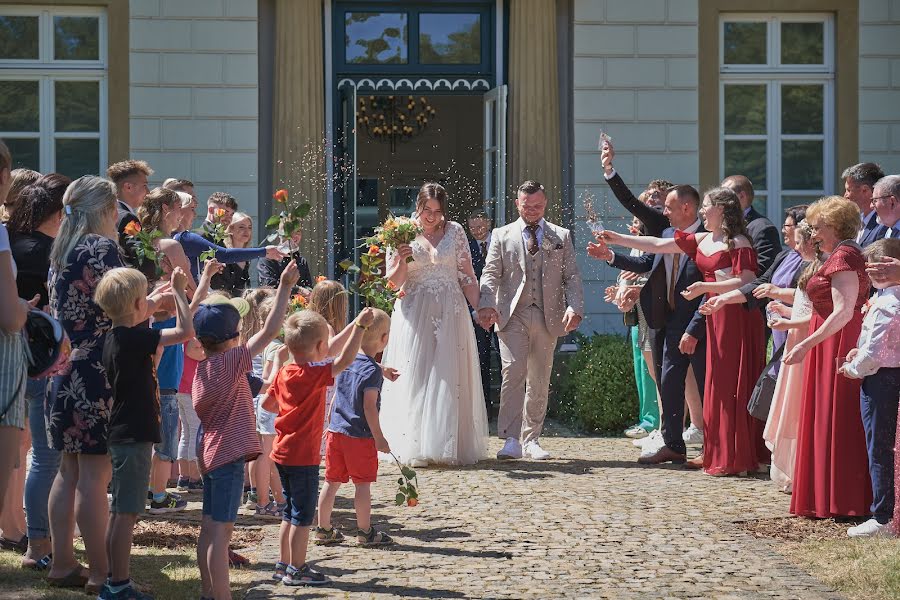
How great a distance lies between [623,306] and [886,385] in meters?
3.64

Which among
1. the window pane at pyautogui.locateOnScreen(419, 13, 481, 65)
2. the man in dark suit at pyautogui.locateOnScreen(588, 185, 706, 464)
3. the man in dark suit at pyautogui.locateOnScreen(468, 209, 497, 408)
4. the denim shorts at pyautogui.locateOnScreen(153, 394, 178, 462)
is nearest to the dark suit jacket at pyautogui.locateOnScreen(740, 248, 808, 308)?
the man in dark suit at pyautogui.locateOnScreen(588, 185, 706, 464)

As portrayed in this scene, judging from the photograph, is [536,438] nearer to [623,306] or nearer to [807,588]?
[623,306]

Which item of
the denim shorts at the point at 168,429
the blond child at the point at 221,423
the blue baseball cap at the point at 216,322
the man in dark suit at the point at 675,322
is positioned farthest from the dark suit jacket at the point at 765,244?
the blue baseball cap at the point at 216,322

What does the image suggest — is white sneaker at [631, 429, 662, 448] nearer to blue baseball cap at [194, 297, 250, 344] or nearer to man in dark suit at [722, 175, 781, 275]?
man in dark suit at [722, 175, 781, 275]

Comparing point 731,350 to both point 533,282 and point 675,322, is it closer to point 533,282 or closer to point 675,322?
point 675,322

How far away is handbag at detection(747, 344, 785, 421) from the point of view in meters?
8.38

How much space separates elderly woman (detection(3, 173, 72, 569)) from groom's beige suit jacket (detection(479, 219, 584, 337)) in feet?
13.9

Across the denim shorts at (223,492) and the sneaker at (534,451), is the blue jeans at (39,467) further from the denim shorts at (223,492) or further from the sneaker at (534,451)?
the sneaker at (534,451)

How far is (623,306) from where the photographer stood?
10.3 metres

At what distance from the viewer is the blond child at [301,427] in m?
5.70

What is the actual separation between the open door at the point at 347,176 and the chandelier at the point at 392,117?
4999 mm

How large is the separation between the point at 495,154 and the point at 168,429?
21.1 feet

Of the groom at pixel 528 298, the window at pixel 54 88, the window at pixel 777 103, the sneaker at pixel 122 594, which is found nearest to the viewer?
the sneaker at pixel 122 594

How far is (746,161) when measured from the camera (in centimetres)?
1401
